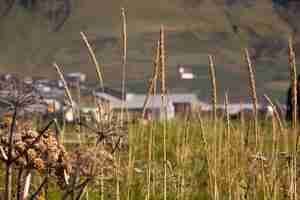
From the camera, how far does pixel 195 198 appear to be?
5.08m

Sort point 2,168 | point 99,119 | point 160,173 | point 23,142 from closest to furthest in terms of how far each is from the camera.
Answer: point 23,142
point 99,119
point 2,168
point 160,173

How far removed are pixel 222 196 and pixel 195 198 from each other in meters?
0.73

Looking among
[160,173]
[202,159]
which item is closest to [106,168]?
[160,173]

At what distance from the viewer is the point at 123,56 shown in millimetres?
2701

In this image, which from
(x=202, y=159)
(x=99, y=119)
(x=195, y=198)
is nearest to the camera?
(x=99, y=119)

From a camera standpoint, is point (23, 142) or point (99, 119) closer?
point (23, 142)

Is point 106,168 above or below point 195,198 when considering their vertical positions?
above

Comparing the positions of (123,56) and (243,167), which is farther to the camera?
(243,167)

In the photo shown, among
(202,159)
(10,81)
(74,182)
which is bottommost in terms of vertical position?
(202,159)

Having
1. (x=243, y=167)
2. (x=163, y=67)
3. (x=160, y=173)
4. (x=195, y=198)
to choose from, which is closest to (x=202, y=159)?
(x=160, y=173)

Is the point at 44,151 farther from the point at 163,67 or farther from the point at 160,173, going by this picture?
the point at 160,173

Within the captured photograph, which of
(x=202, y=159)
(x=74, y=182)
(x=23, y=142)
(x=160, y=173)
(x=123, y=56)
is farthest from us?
(x=202, y=159)

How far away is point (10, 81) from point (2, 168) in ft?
10.1

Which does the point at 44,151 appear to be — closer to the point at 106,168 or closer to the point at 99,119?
the point at 106,168
